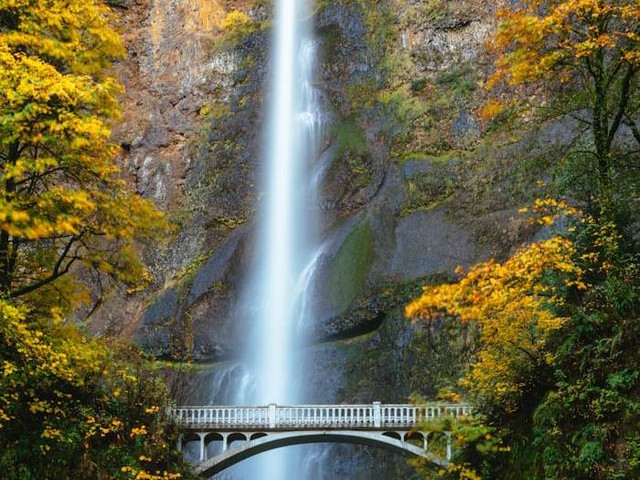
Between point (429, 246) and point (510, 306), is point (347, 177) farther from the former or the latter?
point (510, 306)

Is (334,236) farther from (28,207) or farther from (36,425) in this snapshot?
(28,207)

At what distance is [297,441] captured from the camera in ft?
81.0

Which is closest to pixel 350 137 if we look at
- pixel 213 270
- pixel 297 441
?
pixel 213 270

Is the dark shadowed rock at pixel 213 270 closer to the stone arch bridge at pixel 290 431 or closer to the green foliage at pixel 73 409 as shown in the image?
the stone arch bridge at pixel 290 431

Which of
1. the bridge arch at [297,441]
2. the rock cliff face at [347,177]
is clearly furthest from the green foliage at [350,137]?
the bridge arch at [297,441]

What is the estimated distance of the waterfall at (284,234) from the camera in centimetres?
3105

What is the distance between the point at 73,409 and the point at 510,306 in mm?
9694

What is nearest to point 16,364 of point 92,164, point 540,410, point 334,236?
point 92,164

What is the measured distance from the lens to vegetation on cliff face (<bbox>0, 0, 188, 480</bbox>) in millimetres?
11148

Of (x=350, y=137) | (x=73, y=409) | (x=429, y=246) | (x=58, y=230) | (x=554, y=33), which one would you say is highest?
(x=350, y=137)

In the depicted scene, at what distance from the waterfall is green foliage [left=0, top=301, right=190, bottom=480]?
10.6 metres

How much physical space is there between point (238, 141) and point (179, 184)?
15.7ft

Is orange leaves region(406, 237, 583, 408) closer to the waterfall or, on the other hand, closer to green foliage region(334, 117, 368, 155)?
the waterfall

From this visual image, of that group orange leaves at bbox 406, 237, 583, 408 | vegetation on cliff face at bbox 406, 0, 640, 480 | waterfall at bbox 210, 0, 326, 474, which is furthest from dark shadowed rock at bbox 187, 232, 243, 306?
vegetation on cliff face at bbox 406, 0, 640, 480
